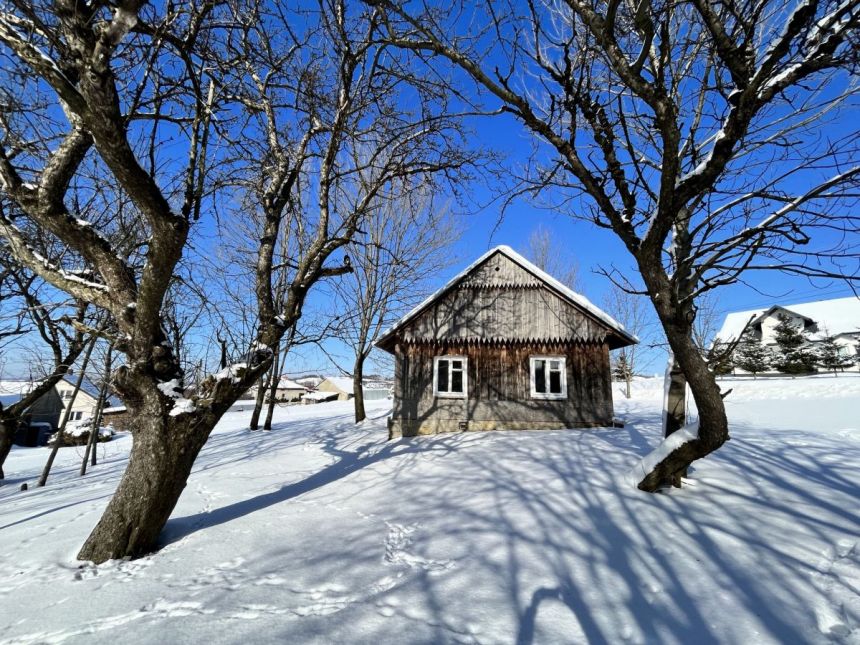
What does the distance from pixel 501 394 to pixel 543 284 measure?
12.3 ft

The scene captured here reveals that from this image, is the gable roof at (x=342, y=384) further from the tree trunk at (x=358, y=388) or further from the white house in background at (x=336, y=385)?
the tree trunk at (x=358, y=388)

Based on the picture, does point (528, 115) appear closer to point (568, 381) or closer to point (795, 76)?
point (795, 76)

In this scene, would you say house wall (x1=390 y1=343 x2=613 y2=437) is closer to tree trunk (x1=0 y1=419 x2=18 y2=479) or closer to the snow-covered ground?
the snow-covered ground

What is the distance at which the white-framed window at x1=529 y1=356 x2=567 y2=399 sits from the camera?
12.6 metres

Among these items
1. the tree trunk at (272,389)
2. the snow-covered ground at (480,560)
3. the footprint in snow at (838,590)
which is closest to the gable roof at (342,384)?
the tree trunk at (272,389)

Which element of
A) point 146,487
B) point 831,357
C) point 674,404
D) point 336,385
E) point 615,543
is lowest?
point 336,385

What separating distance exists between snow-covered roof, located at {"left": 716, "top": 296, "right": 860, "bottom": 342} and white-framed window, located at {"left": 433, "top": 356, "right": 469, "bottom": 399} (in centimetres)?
3173

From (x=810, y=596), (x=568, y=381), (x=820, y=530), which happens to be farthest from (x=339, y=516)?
(x=568, y=381)

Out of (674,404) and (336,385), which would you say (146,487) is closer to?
(674,404)

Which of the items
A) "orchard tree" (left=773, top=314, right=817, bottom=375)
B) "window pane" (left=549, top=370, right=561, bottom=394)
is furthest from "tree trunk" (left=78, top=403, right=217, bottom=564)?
"orchard tree" (left=773, top=314, right=817, bottom=375)

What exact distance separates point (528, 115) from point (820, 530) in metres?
5.44

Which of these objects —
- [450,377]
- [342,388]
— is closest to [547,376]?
[450,377]

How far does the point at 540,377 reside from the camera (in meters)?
12.8

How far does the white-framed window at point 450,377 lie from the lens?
12.9 meters
